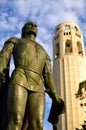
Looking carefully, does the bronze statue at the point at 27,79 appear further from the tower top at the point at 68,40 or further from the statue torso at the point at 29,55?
the tower top at the point at 68,40

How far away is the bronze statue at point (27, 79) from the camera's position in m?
6.18

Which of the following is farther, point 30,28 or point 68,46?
point 68,46

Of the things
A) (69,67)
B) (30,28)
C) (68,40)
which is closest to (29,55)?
(30,28)

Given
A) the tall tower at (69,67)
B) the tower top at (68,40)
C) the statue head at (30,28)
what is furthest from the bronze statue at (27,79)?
the tower top at (68,40)

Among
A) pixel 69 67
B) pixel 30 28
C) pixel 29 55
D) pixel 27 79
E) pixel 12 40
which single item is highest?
pixel 69 67

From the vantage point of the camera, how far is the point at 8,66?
686cm

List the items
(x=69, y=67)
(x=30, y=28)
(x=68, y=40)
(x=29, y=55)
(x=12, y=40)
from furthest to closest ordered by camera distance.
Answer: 1. (x=68, y=40)
2. (x=69, y=67)
3. (x=30, y=28)
4. (x=12, y=40)
5. (x=29, y=55)

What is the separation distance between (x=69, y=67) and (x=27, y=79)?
68659mm

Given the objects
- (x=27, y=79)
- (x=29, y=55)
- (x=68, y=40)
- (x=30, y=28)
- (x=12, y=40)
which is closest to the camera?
(x=27, y=79)

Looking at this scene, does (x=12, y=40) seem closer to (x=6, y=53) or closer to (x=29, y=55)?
(x=6, y=53)

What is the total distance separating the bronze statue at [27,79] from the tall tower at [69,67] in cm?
5752

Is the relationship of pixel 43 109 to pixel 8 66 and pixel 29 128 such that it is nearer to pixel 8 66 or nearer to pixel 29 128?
pixel 29 128

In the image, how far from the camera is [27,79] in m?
6.53

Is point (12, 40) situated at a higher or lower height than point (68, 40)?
lower
